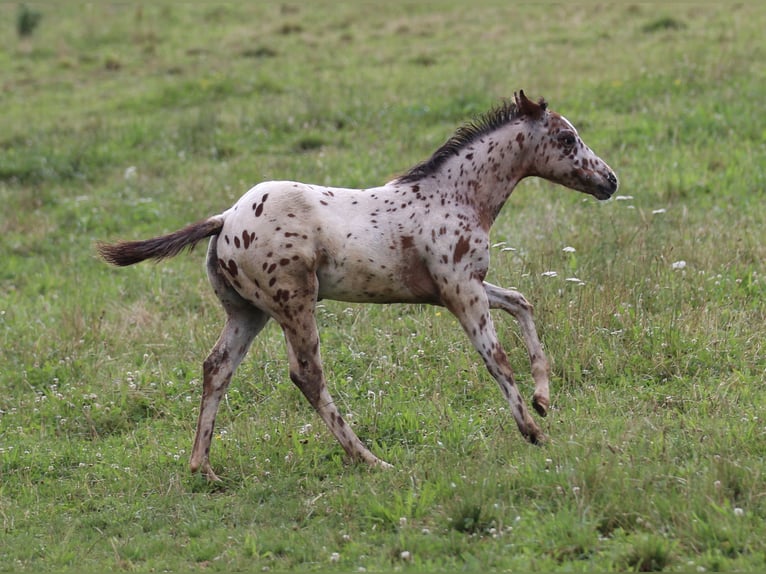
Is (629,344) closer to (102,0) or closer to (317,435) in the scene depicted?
(317,435)

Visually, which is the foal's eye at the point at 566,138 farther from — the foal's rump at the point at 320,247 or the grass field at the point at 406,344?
the grass field at the point at 406,344

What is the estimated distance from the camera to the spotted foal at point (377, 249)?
6055 millimetres

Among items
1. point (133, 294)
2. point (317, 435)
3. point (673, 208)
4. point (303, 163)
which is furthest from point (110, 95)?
point (317, 435)

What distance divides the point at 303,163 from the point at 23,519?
8063 millimetres

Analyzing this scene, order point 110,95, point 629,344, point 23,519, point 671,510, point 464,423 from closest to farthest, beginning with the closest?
point 671,510, point 23,519, point 464,423, point 629,344, point 110,95

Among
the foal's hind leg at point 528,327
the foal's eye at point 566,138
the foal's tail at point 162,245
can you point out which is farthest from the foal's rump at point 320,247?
the foal's eye at point 566,138

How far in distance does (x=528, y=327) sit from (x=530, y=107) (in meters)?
1.41


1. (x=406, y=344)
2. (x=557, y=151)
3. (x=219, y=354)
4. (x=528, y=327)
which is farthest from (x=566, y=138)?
(x=219, y=354)

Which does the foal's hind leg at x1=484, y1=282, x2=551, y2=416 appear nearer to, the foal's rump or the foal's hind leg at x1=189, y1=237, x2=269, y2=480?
the foal's rump

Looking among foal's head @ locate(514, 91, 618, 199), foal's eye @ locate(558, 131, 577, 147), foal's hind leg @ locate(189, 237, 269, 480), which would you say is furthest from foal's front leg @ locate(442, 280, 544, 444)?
foal's hind leg @ locate(189, 237, 269, 480)

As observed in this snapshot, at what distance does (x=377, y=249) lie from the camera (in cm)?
616

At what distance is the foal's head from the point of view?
6523mm

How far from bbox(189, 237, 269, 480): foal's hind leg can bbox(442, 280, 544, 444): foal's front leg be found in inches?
51.4

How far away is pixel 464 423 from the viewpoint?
652 cm
